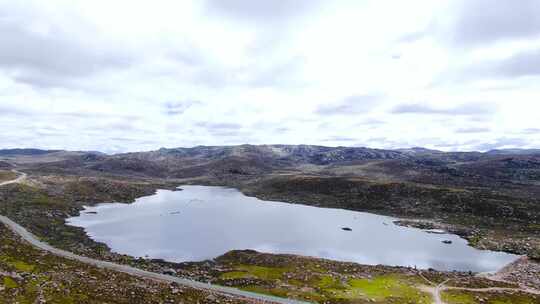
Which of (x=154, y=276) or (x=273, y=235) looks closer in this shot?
(x=154, y=276)

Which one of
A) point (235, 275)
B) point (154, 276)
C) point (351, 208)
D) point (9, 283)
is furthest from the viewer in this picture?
point (351, 208)

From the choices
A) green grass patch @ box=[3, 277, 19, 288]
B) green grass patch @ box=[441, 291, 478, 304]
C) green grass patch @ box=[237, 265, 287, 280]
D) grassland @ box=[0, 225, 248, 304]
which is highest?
green grass patch @ box=[3, 277, 19, 288]

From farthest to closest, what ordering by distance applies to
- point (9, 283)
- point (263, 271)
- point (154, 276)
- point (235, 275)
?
point (263, 271) < point (235, 275) < point (154, 276) < point (9, 283)

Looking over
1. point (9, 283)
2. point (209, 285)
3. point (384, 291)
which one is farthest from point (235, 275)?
point (9, 283)

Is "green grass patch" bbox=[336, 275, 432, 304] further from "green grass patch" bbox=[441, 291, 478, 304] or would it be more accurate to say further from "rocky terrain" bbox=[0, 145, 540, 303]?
"green grass patch" bbox=[441, 291, 478, 304]

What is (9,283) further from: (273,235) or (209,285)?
(273,235)

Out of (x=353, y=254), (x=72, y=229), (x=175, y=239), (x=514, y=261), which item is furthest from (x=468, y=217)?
(x=72, y=229)

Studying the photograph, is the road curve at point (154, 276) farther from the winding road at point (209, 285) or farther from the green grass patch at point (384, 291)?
the green grass patch at point (384, 291)

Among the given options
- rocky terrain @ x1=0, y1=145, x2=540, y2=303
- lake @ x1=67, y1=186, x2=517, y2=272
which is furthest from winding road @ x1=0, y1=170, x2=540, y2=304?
lake @ x1=67, y1=186, x2=517, y2=272

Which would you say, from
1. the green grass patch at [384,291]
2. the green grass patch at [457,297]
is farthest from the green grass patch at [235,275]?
the green grass patch at [457,297]
